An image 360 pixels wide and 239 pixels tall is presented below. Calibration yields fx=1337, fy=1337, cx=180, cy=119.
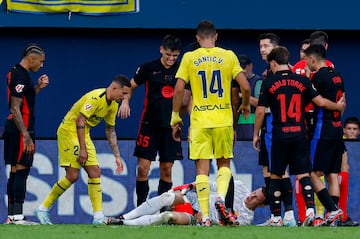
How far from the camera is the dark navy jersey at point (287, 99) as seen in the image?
13758mm

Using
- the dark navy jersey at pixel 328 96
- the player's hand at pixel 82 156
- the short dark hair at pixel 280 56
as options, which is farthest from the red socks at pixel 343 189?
the player's hand at pixel 82 156

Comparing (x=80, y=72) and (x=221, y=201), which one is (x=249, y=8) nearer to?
(x=80, y=72)

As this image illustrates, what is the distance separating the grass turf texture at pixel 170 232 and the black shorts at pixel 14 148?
1.48 meters

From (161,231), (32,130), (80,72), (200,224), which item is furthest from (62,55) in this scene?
(161,231)

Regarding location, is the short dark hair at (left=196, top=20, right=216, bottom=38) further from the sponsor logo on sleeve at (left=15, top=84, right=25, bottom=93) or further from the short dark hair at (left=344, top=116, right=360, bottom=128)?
the short dark hair at (left=344, top=116, right=360, bottom=128)

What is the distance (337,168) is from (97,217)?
286cm


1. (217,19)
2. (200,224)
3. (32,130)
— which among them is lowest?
(200,224)

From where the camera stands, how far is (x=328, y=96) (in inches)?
566

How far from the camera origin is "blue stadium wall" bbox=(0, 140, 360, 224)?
16594 mm

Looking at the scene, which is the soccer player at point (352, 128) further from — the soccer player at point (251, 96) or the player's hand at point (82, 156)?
the player's hand at point (82, 156)

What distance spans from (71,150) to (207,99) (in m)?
2.53

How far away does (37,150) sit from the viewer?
54.6ft

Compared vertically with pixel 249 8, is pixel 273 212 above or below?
below

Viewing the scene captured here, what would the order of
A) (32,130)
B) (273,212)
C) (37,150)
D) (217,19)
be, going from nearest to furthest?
(273,212)
(32,130)
(37,150)
(217,19)
